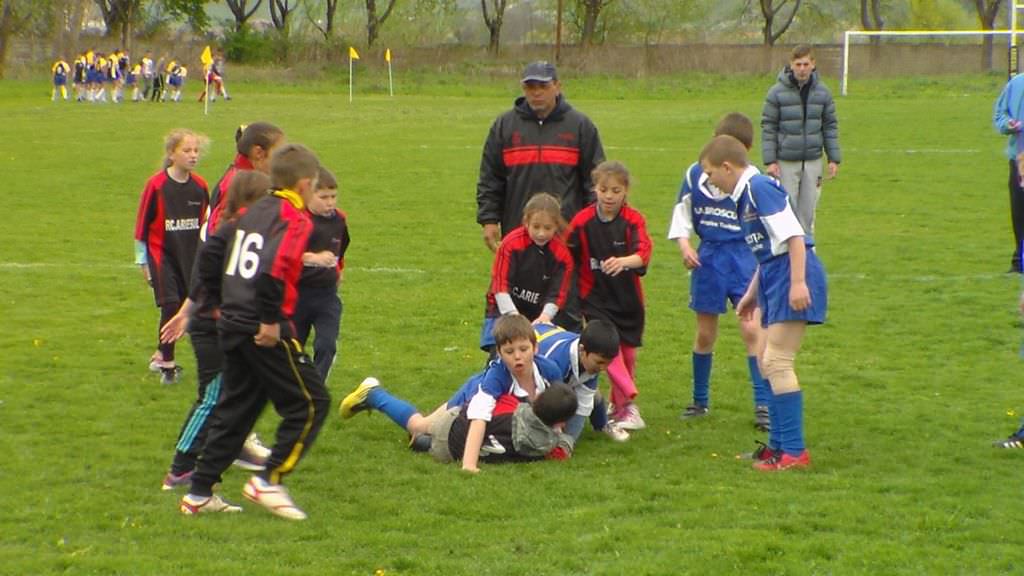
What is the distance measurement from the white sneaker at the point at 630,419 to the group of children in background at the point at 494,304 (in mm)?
13

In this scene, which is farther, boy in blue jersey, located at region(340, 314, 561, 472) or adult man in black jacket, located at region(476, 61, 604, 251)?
adult man in black jacket, located at region(476, 61, 604, 251)

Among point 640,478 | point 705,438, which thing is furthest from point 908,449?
point 640,478

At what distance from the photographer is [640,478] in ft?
22.0

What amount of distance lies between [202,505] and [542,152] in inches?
118

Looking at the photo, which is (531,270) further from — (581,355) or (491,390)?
(491,390)

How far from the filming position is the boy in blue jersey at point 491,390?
689 cm

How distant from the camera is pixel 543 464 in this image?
701cm

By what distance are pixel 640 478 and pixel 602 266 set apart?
56.3 inches

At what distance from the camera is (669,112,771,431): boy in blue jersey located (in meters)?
7.75

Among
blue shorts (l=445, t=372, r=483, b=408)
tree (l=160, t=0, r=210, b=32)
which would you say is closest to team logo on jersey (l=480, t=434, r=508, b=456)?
blue shorts (l=445, t=372, r=483, b=408)

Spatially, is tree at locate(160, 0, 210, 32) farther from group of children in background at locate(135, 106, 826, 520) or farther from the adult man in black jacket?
the adult man in black jacket

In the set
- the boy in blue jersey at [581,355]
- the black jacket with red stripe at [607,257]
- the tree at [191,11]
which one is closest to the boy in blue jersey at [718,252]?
the black jacket with red stripe at [607,257]

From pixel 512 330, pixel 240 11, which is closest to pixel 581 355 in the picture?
pixel 512 330

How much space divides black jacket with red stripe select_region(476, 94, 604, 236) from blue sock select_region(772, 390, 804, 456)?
1872 mm
